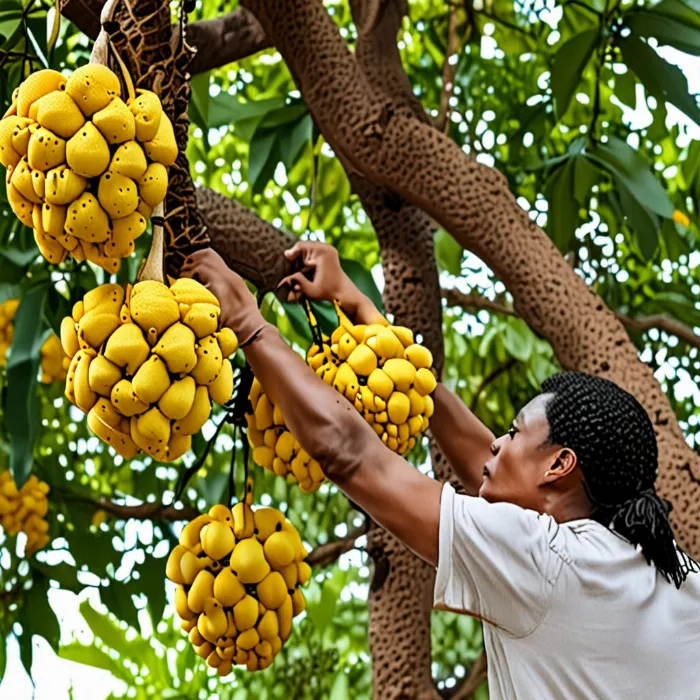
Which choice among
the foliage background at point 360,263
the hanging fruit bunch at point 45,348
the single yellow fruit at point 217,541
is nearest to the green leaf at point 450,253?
the foliage background at point 360,263

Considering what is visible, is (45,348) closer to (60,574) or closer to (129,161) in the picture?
(60,574)

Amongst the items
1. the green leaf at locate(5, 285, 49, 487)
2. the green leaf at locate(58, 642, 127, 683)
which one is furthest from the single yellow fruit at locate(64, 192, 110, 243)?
the green leaf at locate(58, 642, 127, 683)

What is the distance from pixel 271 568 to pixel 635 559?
1.25 ft

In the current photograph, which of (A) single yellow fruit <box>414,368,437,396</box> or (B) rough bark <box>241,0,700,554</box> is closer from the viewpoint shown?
(A) single yellow fruit <box>414,368,437,396</box>

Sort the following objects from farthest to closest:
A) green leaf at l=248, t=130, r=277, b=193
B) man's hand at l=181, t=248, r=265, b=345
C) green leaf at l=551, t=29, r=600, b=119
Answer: green leaf at l=248, t=130, r=277, b=193, green leaf at l=551, t=29, r=600, b=119, man's hand at l=181, t=248, r=265, b=345

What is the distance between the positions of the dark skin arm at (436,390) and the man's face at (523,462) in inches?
8.2

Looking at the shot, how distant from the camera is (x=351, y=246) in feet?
11.0

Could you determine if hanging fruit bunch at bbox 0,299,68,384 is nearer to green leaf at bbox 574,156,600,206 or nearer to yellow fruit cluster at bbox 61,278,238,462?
green leaf at bbox 574,156,600,206

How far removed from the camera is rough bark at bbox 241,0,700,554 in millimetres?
2105

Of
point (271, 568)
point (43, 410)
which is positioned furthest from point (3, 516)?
point (271, 568)

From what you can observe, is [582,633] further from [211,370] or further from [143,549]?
[143,549]

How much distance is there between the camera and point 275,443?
140 cm

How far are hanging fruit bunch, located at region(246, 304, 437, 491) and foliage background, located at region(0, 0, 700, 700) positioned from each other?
3.05 feet

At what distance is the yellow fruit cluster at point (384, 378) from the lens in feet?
4.32
